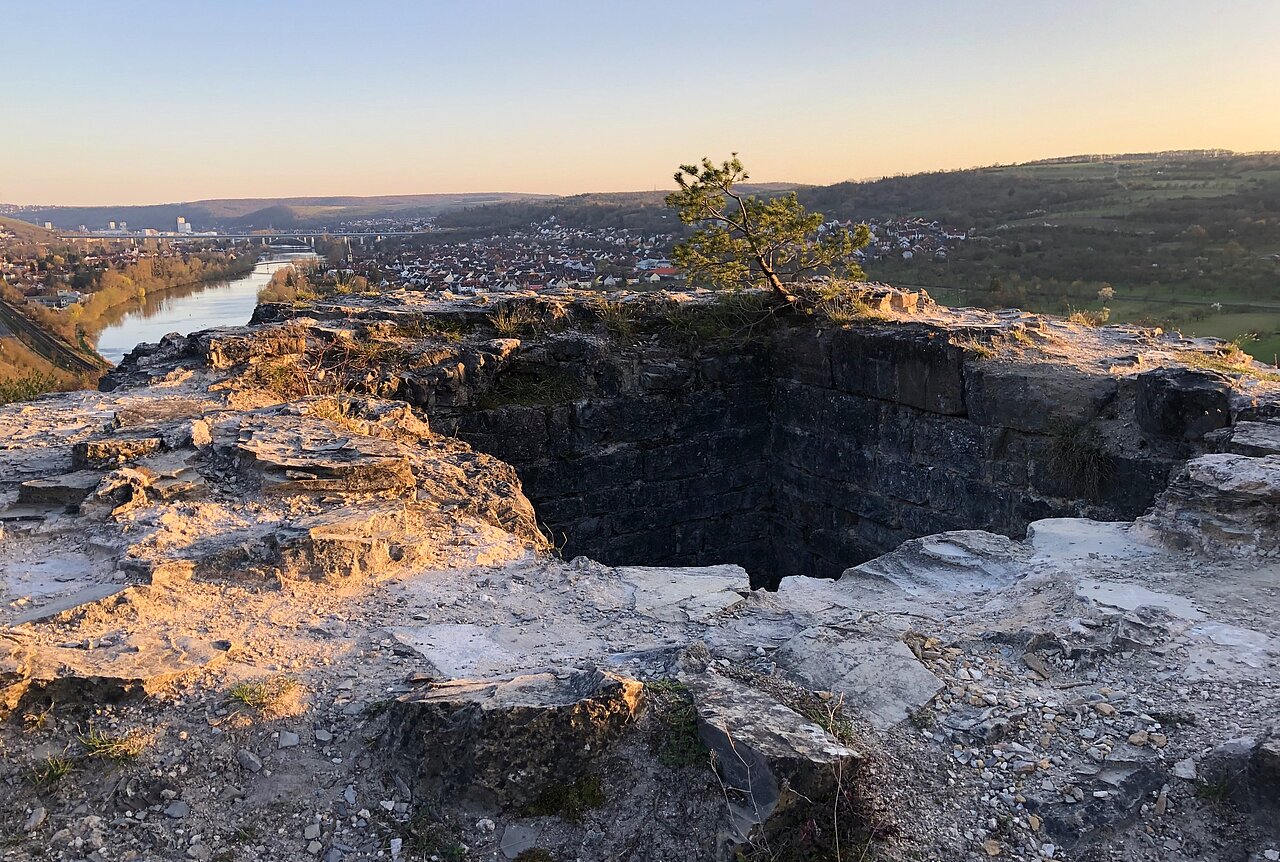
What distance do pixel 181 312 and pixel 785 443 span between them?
94.4 feet

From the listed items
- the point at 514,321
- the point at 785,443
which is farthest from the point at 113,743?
the point at 785,443

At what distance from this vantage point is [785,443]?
8.02m

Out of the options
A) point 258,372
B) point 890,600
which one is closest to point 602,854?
point 890,600

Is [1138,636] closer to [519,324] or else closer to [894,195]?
[519,324]

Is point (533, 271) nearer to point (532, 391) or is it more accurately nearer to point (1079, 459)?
point (532, 391)

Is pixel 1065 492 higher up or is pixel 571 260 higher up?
pixel 571 260

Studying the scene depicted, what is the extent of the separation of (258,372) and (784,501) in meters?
4.85

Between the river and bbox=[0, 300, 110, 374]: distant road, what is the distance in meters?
0.88

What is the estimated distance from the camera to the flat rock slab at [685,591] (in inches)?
149

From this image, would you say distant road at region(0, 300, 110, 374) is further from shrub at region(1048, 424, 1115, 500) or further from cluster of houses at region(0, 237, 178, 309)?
shrub at region(1048, 424, 1115, 500)

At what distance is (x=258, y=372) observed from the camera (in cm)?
639

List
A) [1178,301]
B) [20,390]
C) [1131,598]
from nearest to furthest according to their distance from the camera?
[1131,598], [20,390], [1178,301]

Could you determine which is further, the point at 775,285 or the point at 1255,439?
the point at 775,285

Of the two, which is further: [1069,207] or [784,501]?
[1069,207]
